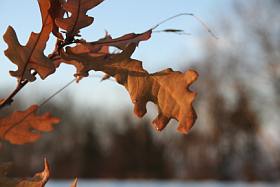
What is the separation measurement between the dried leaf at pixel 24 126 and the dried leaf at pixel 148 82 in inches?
3.6

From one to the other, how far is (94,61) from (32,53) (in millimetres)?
56

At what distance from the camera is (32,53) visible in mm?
495

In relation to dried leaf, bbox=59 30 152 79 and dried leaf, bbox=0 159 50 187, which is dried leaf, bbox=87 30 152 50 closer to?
dried leaf, bbox=59 30 152 79

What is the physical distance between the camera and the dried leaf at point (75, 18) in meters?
0.48

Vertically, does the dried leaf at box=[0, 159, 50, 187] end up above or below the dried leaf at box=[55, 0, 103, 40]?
below

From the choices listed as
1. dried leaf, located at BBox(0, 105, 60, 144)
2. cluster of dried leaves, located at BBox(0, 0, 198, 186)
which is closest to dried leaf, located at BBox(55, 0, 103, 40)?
cluster of dried leaves, located at BBox(0, 0, 198, 186)

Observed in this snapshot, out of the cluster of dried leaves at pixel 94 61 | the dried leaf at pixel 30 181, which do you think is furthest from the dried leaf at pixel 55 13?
the dried leaf at pixel 30 181

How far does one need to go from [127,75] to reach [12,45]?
10cm

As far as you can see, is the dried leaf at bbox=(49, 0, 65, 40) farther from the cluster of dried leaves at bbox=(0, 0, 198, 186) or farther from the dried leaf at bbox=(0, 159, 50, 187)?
the dried leaf at bbox=(0, 159, 50, 187)

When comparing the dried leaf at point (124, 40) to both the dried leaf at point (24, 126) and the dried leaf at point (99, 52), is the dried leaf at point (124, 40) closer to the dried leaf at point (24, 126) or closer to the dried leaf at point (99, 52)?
the dried leaf at point (99, 52)

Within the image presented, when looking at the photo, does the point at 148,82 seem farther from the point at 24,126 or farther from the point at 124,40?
the point at 24,126

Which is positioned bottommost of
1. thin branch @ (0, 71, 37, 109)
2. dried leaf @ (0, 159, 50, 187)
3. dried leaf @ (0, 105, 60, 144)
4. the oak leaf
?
dried leaf @ (0, 159, 50, 187)

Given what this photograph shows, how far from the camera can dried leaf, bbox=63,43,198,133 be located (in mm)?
482

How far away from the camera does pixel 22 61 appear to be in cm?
50
